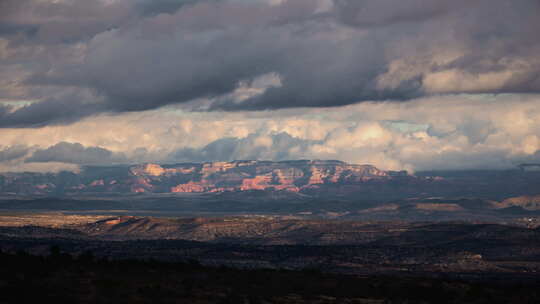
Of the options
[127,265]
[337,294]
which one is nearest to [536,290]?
[337,294]

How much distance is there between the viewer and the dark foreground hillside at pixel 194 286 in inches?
4675

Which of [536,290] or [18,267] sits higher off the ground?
[18,267]

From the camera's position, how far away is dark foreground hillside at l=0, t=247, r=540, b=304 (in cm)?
11875

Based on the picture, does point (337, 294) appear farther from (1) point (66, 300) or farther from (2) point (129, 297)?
(1) point (66, 300)

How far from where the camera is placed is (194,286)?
439 feet

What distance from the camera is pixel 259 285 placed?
150 metres

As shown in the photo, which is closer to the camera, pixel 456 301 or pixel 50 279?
pixel 50 279

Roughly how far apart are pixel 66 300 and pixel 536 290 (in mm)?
86777

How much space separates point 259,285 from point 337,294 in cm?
1343

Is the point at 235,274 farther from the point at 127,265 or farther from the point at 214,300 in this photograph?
the point at 214,300

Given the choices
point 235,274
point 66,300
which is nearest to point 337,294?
point 235,274

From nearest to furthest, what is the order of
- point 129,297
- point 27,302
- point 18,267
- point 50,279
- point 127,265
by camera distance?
point 27,302, point 129,297, point 50,279, point 18,267, point 127,265

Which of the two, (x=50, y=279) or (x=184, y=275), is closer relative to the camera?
(x=50, y=279)

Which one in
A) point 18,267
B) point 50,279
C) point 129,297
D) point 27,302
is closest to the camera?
point 27,302
